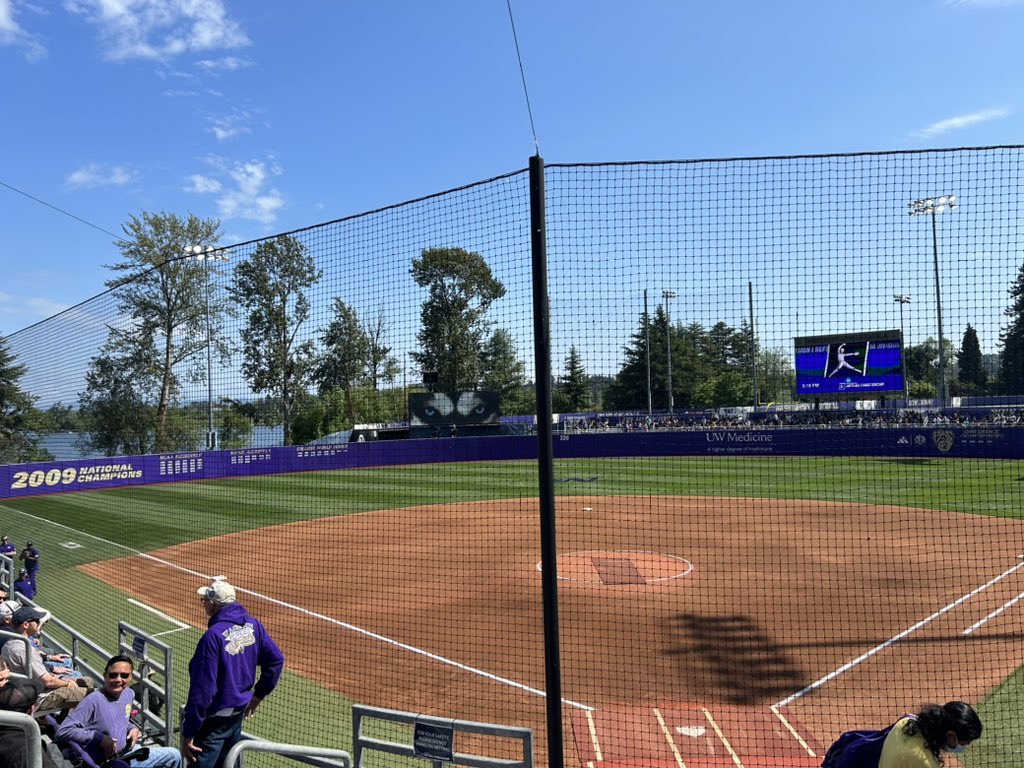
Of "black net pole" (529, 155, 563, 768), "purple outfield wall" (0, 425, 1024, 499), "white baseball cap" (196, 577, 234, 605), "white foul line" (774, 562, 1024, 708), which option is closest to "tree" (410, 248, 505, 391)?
"black net pole" (529, 155, 563, 768)

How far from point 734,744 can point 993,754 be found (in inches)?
91.7

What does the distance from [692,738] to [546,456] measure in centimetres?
455

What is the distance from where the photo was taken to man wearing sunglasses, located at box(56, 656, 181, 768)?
4188mm

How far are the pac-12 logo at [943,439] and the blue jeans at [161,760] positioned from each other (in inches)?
1191

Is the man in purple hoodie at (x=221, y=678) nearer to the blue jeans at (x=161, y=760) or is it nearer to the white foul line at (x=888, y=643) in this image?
the blue jeans at (x=161, y=760)

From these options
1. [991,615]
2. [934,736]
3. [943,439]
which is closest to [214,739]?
[934,736]

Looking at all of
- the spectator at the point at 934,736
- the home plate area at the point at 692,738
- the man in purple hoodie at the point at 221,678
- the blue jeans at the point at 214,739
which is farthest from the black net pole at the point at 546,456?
the home plate area at the point at 692,738

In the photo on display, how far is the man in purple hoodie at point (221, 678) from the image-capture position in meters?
3.91

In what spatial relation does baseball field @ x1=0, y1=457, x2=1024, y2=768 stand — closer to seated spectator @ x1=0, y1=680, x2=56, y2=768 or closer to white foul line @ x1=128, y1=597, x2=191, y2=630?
white foul line @ x1=128, y1=597, x2=191, y2=630

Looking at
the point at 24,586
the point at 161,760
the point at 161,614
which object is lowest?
the point at 161,614

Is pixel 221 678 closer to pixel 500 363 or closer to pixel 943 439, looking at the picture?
pixel 500 363

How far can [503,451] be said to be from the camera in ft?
111

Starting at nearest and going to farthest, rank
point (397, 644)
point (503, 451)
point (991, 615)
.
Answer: point (397, 644) → point (991, 615) → point (503, 451)

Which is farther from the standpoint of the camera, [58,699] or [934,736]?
[58,699]
